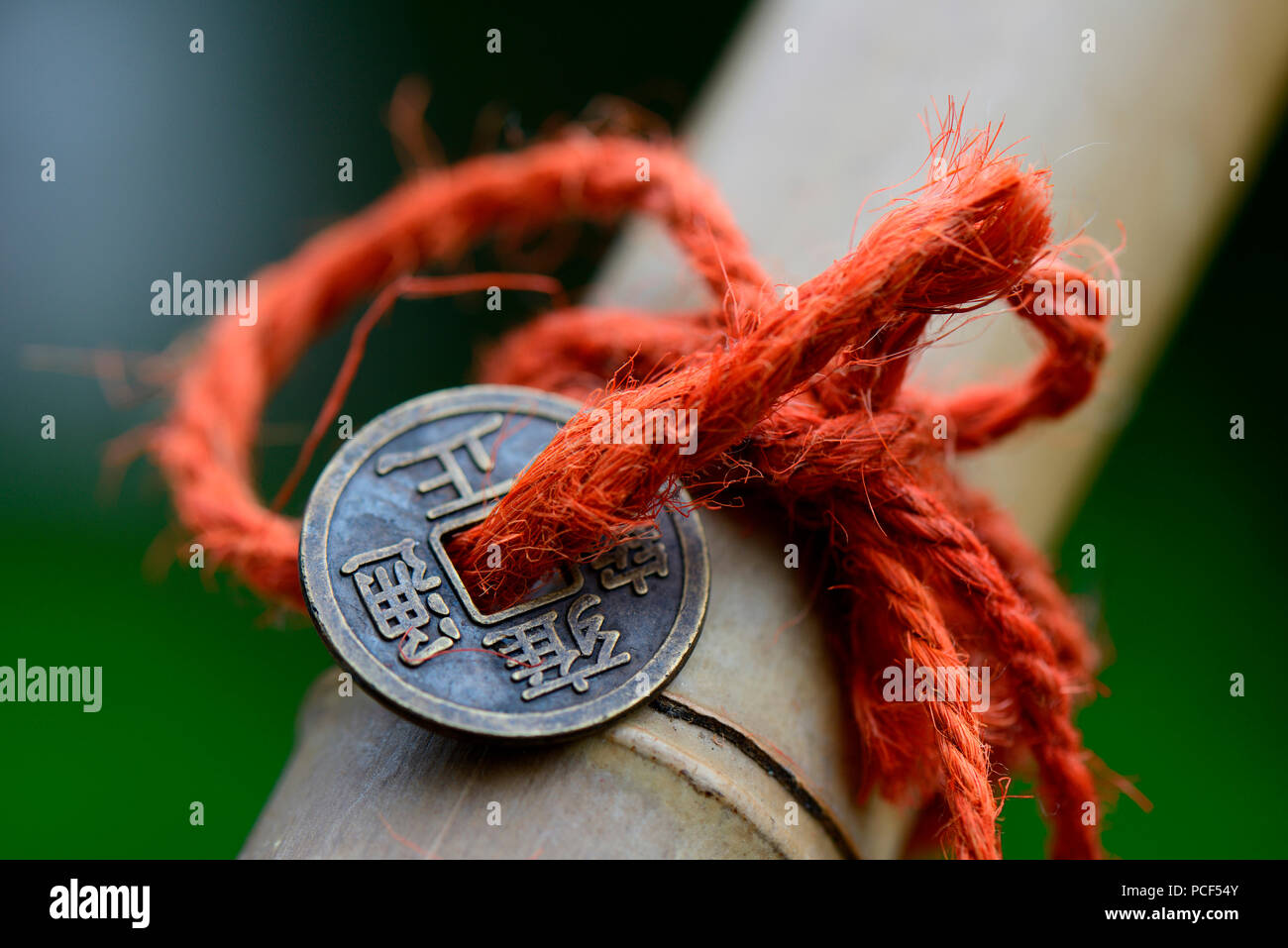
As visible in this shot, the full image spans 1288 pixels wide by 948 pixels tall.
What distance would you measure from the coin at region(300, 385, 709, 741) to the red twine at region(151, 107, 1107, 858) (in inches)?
0.8

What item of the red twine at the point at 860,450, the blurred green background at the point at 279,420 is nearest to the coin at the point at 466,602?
the red twine at the point at 860,450

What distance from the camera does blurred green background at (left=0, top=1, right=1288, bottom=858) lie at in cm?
128

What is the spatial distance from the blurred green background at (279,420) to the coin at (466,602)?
2.53ft

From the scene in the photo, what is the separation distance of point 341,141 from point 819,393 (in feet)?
3.59

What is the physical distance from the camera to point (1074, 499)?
2.91 ft

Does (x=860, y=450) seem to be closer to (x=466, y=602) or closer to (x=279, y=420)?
(x=466, y=602)

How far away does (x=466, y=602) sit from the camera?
56cm

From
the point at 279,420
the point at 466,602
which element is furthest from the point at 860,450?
the point at 279,420

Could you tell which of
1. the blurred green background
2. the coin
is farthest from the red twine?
the blurred green background

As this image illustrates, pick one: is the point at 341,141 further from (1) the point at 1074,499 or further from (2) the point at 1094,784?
(2) the point at 1094,784

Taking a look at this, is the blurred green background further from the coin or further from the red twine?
the coin

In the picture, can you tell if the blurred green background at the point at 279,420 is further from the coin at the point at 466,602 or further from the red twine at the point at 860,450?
the coin at the point at 466,602

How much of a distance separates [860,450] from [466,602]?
219 mm
